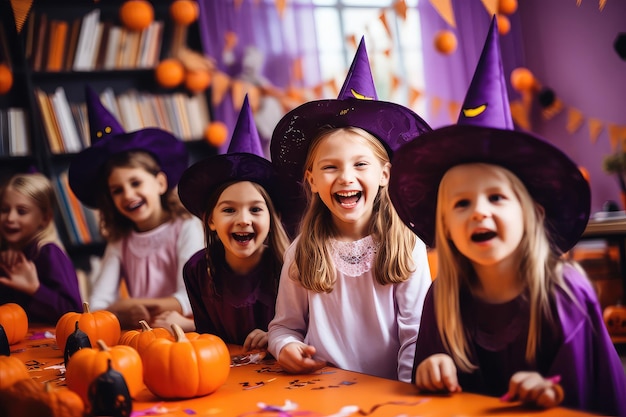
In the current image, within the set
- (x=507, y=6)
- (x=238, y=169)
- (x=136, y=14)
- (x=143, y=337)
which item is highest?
(x=507, y=6)

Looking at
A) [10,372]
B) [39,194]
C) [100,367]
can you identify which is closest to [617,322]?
[39,194]

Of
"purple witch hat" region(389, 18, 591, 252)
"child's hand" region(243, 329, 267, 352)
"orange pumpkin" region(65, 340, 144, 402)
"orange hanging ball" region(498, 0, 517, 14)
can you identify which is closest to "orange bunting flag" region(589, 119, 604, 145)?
"orange hanging ball" region(498, 0, 517, 14)

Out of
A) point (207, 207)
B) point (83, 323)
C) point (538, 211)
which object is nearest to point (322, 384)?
point (538, 211)

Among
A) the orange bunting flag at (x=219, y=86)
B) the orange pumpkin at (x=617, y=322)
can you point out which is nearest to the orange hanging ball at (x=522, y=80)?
the orange bunting flag at (x=219, y=86)

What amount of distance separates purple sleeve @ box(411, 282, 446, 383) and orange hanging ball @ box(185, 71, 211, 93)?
3.74 metres

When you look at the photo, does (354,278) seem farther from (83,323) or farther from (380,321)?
(83,323)

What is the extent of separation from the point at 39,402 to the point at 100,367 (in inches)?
7.4

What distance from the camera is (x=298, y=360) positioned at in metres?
1.68

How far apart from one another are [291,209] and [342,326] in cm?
55

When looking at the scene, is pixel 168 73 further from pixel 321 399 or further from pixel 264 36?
pixel 321 399

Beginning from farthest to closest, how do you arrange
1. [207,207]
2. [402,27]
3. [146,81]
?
[402,27], [146,81], [207,207]

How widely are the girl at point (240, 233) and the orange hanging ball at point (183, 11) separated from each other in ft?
9.19

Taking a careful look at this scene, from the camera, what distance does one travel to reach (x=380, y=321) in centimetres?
193

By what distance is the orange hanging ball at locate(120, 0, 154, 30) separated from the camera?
186 inches
